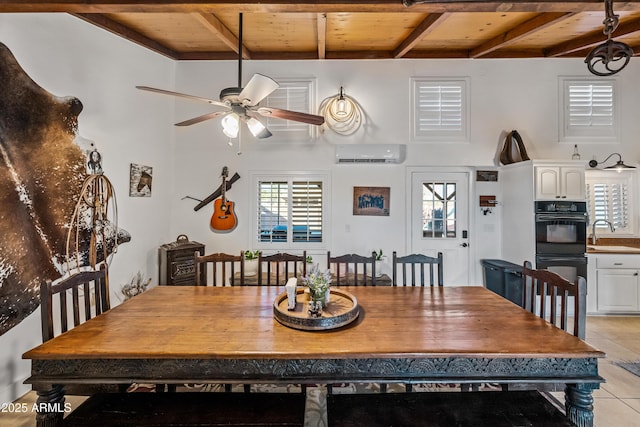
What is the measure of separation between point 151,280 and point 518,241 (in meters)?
5.00

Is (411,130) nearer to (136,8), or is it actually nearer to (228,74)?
(228,74)

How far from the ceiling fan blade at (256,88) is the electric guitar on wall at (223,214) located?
222 cm

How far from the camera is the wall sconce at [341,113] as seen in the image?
421 centimetres

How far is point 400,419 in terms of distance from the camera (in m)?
1.45

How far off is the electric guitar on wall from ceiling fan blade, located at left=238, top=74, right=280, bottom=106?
222cm

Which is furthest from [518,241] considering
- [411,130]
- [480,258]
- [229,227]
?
[229,227]

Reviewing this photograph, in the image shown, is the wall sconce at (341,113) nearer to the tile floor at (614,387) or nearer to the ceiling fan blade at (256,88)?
the ceiling fan blade at (256,88)

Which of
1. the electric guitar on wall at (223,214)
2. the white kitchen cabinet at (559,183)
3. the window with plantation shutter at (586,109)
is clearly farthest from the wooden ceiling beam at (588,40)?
the electric guitar on wall at (223,214)

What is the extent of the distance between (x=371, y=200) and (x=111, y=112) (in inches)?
134

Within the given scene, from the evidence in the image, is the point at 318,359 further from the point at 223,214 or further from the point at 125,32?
the point at 125,32

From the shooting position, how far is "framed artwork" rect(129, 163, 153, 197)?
3590 millimetres

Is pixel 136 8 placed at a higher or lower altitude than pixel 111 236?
higher

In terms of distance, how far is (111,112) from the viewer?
3262mm

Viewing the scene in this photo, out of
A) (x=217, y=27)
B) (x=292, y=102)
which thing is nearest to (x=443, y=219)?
(x=292, y=102)
